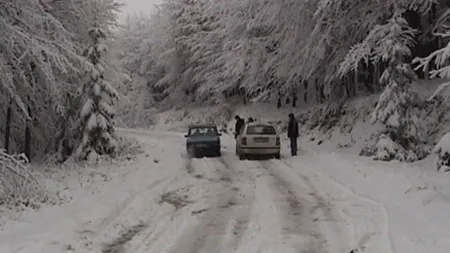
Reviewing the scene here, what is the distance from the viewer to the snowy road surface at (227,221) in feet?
27.1

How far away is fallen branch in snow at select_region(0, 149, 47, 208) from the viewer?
1150cm

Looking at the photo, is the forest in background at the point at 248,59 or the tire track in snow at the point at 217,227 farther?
the forest in background at the point at 248,59

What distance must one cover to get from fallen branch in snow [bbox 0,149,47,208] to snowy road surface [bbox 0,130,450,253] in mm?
875

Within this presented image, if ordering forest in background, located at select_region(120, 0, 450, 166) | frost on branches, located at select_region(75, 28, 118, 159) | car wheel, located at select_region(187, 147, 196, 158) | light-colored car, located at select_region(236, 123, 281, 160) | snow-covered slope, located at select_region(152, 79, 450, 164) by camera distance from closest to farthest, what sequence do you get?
forest in background, located at select_region(120, 0, 450, 166)
snow-covered slope, located at select_region(152, 79, 450, 164)
frost on branches, located at select_region(75, 28, 118, 159)
light-colored car, located at select_region(236, 123, 281, 160)
car wheel, located at select_region(187, 147, 196, 158)

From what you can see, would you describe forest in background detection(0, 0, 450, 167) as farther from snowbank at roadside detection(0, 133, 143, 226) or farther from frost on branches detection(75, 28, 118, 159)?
snowbank at roadside detection(0, 133, 143, 226)

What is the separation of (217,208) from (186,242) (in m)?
2.95

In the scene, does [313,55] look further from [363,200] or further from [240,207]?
[240,207]

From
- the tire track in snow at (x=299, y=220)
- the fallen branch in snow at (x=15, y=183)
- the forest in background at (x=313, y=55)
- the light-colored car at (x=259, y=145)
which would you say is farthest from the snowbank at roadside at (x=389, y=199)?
the fallen branch in snow at (x=15, y=183)

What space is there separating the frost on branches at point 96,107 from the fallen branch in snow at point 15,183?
9428 millimetres

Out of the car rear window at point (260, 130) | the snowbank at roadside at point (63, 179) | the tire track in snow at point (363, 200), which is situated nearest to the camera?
the tire track in snow at point (363, 200)

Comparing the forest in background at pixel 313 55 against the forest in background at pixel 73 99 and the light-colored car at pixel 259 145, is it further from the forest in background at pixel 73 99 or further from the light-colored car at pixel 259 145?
the forest in background at pixel 73 99

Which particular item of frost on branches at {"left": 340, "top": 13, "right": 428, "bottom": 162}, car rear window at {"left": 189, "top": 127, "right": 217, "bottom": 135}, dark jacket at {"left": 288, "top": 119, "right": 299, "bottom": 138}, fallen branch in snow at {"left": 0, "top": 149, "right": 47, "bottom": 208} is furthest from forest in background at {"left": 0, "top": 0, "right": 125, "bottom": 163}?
frost on branches at {"left": 340, "top": 13, "right": 428, "bottom": 162}

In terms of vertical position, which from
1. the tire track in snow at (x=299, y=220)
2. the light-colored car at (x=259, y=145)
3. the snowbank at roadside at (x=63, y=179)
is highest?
the light-colored car at (x=259, y=145)

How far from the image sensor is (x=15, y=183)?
38.4 ft
